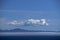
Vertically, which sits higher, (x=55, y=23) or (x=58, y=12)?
(x=58, y=12)

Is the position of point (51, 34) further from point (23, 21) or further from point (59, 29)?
point (23, 21)

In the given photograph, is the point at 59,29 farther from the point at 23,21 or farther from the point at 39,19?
the point at 23,21

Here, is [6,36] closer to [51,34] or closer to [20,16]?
[20,16]

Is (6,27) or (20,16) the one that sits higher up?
(20,16)

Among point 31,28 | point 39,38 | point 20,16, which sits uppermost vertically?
point 20,16

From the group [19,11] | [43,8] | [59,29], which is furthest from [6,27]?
[59,29]

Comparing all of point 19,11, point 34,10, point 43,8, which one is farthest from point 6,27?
point 43,8

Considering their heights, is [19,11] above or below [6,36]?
above

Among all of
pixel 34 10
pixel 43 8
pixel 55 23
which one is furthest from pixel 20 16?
pixel 55 23
